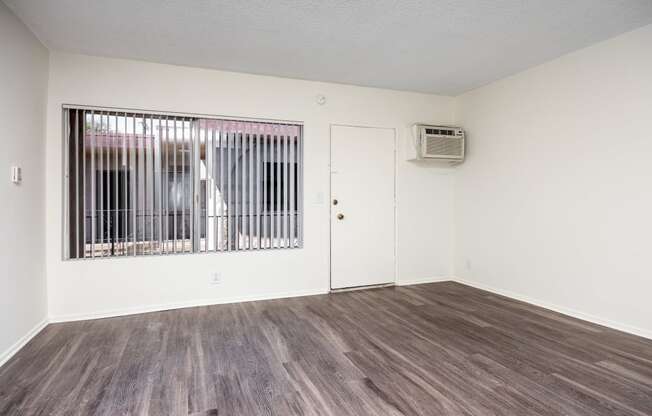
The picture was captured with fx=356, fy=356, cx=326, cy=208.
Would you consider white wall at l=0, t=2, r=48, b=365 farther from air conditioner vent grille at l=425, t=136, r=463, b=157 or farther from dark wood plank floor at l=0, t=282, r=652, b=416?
air conditioner vent grille at l=425, t=136, r=463, b=157

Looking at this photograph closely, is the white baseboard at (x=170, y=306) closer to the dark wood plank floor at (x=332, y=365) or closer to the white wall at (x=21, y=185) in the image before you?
the dark wood plank floor at (x=332, y=365)

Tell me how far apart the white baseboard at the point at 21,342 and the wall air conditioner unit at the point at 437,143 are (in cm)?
426

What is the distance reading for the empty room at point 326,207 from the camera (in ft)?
7.71

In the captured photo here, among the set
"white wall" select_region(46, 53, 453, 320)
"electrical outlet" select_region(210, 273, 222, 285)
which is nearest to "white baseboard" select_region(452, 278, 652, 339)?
"white wall" select_region(46, 53, 453, 320)

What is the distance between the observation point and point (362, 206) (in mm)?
4531

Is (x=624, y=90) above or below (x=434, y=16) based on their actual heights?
below

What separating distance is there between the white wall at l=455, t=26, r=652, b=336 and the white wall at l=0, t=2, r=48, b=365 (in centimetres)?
469

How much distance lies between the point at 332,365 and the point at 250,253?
1.88 meters

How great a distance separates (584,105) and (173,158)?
13.3 feet

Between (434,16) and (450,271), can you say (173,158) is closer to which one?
(434,16)

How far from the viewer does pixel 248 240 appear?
4.03 m

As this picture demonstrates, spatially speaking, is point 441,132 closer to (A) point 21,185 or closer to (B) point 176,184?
(B) point 176,184

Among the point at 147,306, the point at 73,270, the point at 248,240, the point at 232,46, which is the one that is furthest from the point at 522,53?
the point at 73,270

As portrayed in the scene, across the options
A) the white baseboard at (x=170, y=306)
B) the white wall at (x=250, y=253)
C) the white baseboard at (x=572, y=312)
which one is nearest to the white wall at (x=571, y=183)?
the white baseboard at (x=572, y=312)
